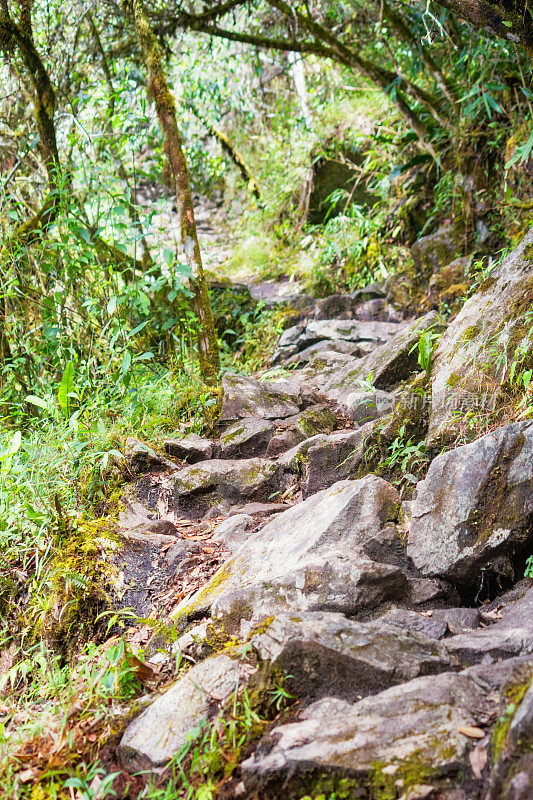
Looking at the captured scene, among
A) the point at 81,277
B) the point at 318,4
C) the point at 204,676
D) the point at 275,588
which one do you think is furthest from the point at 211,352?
the point at 318,4

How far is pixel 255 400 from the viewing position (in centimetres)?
468

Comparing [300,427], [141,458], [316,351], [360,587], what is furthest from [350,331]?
[360,587]

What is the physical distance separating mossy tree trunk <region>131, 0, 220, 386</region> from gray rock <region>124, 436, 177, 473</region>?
1449 mm

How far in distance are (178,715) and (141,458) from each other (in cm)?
224

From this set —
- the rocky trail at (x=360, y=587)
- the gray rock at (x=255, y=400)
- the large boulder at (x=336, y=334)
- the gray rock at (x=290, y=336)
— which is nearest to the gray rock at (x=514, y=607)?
the rocky trail at (x=360, y=587)

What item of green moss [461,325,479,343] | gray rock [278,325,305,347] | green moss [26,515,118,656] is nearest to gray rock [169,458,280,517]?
green moss [26,515,118,656]

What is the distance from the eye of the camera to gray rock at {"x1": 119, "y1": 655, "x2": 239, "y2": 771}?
1.67 meters

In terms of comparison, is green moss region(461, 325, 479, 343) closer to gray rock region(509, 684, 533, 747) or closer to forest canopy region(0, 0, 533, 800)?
forest canopy region(0, 0, 533, 800)

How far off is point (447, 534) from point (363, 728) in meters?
1.02

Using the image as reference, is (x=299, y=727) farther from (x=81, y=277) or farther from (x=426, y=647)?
(x=81, y=277)

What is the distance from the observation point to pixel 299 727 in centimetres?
151

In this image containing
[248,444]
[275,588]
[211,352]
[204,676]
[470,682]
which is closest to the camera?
[470,682]

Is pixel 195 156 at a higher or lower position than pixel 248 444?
higher

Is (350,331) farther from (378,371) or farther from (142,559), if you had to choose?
(142,559)
